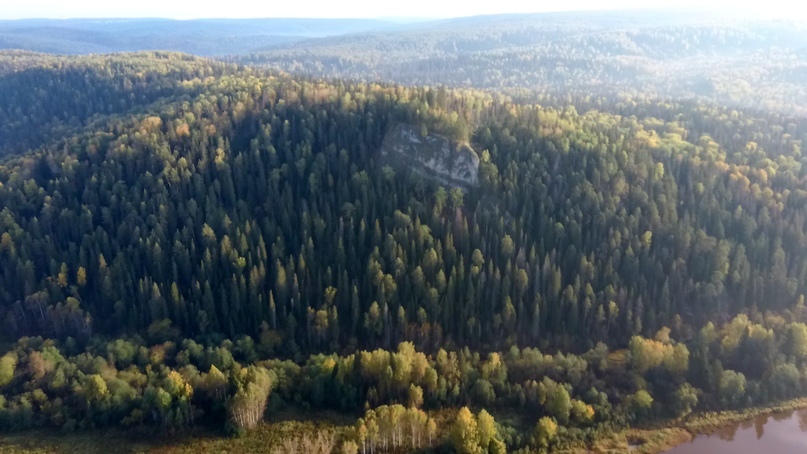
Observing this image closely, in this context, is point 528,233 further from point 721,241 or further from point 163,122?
point 163,122

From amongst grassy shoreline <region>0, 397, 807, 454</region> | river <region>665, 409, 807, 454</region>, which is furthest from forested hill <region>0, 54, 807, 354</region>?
river <region>665, 409, 807, 454</region>

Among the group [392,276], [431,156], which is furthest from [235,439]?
[431,156]

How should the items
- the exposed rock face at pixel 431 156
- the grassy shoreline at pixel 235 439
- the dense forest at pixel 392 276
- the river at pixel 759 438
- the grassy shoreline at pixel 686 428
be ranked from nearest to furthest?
the grassy shoreline at pixel 235 439, the grassy shoreline at pixel 686 428, the river at pixel 759 438, the dense forest at pixel 392 276, the exposed rock face at pixel 431 156

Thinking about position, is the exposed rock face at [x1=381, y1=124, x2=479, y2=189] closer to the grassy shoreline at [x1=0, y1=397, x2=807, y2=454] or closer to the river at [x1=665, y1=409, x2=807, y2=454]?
the grassy shoreline at [x1=0, y1=397, x2=807, y2=454]

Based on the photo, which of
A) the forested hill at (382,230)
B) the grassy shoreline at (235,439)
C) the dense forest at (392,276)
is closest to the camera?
the grassy shoreline at (235,439)

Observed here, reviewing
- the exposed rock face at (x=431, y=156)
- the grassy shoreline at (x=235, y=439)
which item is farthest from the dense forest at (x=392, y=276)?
the exposed rock face at (x=431, y=156)

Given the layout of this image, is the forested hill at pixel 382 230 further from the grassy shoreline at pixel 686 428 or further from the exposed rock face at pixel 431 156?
the grassy shoreline at pixel 686 428

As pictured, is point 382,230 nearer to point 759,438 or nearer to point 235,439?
point 235,439
